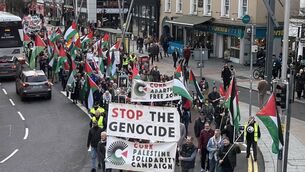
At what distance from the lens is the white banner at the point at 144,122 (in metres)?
13.3

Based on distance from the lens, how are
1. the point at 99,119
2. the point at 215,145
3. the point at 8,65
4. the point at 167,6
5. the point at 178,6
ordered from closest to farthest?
the point at 215,145 < the point at 99,119 < the point at 8,65 < the point at 178,6 < the point at 167,6

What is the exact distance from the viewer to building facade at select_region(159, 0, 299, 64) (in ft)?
129

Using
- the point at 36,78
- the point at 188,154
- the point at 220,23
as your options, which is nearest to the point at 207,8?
the point at 220,23

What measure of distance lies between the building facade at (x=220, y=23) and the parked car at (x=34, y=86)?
1646cm

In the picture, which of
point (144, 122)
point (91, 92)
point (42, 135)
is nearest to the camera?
point (144, 122)

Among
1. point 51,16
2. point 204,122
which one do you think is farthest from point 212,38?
point 51,16

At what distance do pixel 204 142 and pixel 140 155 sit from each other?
280 cm

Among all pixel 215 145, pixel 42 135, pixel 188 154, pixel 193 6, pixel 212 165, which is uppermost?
pixel 193 6

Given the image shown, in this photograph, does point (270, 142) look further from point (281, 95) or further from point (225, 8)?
point (225, 8)

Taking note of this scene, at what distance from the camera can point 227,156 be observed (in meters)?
14.1

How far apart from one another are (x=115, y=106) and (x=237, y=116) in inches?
169

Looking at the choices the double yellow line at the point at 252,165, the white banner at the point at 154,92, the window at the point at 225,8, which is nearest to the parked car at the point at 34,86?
the white banner at the point at 154,92

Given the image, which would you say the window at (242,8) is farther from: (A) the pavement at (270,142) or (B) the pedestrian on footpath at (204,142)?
(B) the pedestrian on footpath at (204,142)

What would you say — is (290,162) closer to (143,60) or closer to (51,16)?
(143,60)
